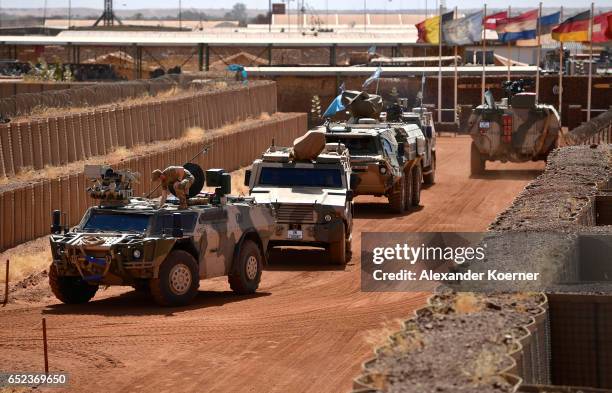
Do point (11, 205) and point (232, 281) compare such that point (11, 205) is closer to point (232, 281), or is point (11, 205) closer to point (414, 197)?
point (232, 281)

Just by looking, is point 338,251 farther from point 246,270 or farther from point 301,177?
point 246,270

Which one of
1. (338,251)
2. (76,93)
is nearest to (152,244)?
(338,251)

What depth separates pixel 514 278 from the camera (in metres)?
12.4

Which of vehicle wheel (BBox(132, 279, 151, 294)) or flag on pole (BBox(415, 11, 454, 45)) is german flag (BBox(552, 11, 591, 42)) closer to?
flag on pole (BBox(415, 11, 454, 45))

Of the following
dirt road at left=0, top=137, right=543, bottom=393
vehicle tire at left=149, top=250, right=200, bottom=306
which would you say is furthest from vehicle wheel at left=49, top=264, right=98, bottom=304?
vehicle tire at left=149, top=250, right=200, bottom=306

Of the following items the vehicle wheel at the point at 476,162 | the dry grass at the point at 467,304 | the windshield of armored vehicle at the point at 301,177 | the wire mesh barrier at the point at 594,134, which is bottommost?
the vehicle wheel at the point at 476,162

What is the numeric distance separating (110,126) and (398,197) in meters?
7.25

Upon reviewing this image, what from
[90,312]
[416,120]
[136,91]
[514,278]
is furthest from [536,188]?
[136,91]

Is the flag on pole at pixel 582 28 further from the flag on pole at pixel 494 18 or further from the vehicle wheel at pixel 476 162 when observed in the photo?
the vehicle wheel at pixel 476 162

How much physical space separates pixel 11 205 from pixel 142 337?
786 centimetres

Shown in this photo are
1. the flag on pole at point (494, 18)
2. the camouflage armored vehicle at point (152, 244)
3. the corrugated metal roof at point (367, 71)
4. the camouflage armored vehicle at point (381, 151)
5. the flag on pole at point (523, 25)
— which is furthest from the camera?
the corrugated metal roof at point (367, 71)

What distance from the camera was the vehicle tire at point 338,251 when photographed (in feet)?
73.4

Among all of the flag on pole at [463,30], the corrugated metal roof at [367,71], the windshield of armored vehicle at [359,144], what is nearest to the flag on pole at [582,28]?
the flag on pole at [463,30]

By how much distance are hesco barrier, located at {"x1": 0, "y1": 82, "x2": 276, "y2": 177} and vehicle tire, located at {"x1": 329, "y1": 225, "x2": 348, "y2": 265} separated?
7134 millimetres
